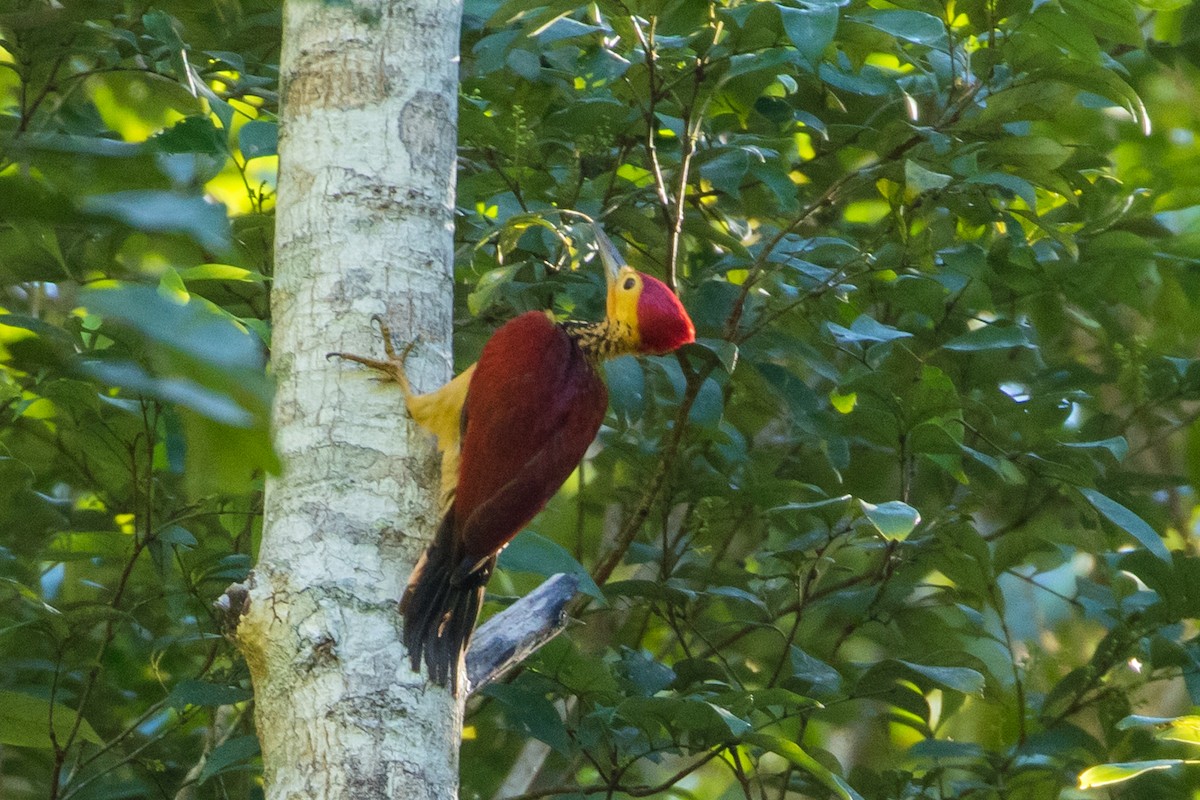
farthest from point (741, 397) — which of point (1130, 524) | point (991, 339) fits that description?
point (1130, 524)

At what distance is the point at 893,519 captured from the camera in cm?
225

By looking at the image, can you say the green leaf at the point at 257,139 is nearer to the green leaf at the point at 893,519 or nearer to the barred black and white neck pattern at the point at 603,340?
the barred black and white neck pattern at the point at 603,340

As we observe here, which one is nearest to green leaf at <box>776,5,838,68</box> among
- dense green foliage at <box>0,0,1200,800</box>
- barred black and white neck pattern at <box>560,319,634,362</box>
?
dense green foliage at <box>0,0,1200,800</box>

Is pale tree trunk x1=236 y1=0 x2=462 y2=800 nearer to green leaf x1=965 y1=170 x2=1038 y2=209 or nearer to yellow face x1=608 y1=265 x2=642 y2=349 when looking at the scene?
yellow face x1=608 y1=265 x2=642 y2=349

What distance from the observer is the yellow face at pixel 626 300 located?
2658 millimetres

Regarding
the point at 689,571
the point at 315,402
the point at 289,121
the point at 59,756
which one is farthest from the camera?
the point at 689,571

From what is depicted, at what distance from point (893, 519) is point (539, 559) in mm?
670

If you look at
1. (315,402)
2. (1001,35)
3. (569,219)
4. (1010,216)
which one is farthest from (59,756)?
(1001,35)

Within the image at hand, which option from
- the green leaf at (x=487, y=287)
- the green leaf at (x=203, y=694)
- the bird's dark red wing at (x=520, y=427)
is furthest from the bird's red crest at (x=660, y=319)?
the green leaf at (x=203, y=694)

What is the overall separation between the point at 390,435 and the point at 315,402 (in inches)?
5.4

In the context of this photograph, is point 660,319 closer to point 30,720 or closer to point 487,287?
point 487,287

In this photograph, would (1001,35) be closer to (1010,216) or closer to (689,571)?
(1010,216)

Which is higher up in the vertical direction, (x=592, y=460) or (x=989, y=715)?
(x=592, y=460)

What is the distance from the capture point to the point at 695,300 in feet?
9.91
